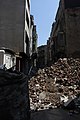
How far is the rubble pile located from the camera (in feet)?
35.2

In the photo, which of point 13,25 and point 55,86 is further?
point 13,25

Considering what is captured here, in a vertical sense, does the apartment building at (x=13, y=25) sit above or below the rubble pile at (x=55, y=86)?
above

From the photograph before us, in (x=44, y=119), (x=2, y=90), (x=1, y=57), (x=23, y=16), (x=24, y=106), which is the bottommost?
(x=44, y=119)

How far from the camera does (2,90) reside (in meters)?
4.59

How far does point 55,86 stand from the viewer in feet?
44.9

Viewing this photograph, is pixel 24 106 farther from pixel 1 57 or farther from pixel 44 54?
pixel 44 54

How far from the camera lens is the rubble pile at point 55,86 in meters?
10.7

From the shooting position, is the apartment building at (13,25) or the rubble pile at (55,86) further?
the apartment building at (13,25)

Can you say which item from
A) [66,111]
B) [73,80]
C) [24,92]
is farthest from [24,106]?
[73,80]

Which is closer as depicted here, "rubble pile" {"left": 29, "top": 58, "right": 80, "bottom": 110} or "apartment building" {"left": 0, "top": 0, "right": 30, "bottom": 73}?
"rubble pile" {"left": 29, "top": 58, "right": 80, "bottom": 110}

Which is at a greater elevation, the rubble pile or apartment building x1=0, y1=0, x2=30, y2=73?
apartment building x1=0, y1=0, x2=30, y2=73

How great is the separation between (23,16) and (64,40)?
16.7 ft

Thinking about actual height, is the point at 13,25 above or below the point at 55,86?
above

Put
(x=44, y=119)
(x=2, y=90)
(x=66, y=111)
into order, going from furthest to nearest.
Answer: (x=66, y=111) < (x=44, y=119) < (x=2, y=90)
